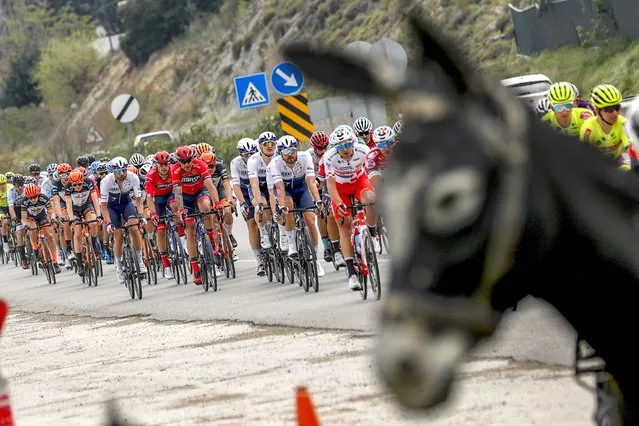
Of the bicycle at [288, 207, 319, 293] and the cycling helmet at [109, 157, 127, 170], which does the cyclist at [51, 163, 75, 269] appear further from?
the bicycle at [288, 207, 319, 293]

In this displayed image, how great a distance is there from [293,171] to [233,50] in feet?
178

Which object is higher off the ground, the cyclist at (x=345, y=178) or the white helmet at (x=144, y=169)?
the white helmet at (x=144, y=169)

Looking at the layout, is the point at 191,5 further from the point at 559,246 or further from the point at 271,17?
the point at 559,246

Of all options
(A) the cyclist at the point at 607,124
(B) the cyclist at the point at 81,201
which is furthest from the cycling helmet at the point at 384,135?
(B) the cyclist at the point at 81,201

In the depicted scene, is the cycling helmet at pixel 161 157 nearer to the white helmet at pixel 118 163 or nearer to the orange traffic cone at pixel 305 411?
the white helmet at pixel 118 163

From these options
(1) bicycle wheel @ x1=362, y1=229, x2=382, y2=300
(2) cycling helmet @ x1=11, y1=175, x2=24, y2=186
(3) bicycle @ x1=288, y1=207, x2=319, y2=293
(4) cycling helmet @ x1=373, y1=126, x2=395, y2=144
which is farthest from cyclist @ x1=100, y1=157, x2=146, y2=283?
(2) cycling helmet @ x1=11, y1=175, x2=24, y2=186

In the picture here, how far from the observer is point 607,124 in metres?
13.0

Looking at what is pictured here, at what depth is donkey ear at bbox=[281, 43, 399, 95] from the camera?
314 centimetres

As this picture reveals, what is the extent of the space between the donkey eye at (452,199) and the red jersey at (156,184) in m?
20.5

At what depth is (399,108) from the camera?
3.27m

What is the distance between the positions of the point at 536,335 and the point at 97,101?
80051mm

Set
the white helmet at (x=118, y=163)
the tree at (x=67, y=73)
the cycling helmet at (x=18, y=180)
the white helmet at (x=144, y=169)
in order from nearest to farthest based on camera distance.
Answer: the white helmet at (x=118, y=163), the white helmet at (x=144, y=169), the cycling helmet at (x=18, y=180), the tree at (x=67, y=73)

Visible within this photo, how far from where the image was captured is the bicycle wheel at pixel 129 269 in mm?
21891

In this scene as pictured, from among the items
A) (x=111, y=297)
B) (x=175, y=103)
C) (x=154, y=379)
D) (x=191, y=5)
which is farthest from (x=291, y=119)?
(x=191, y=5)
